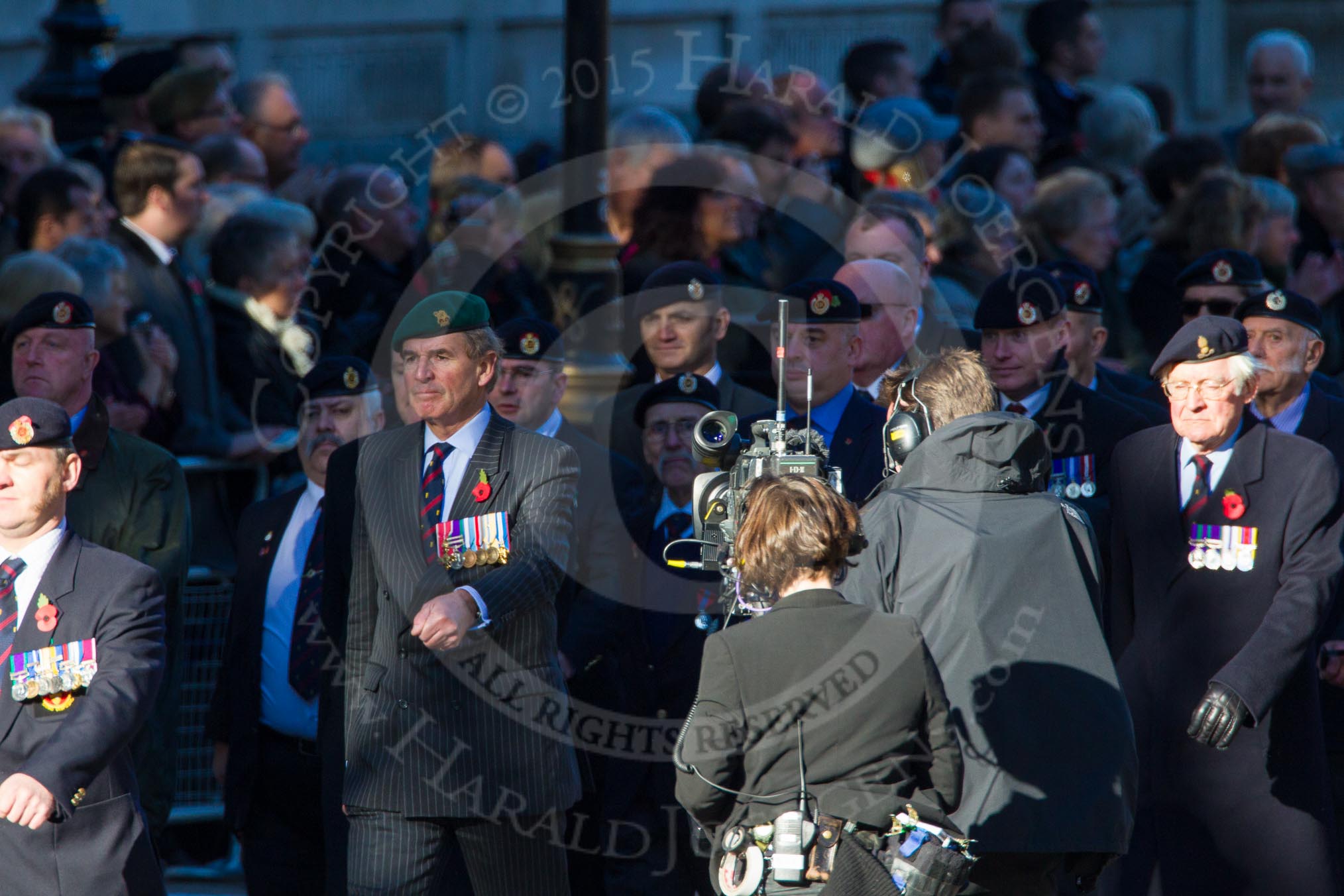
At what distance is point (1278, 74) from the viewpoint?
37.9 ft

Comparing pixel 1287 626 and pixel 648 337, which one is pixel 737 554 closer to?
pixel 1287 626

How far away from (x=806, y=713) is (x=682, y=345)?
339 centimetres

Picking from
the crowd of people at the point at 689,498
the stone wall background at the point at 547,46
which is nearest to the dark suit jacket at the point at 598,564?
the crowd of people at the point at 689,498

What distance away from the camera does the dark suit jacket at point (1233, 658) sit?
6227mm

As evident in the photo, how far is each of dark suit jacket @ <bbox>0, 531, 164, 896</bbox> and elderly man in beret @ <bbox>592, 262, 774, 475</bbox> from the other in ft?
8.68

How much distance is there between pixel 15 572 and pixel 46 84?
7198mm

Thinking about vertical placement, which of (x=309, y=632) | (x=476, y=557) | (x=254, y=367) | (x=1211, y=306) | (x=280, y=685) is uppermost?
(x=1211, y=306)

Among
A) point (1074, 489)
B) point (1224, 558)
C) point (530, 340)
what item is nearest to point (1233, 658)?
point (1224, 558)

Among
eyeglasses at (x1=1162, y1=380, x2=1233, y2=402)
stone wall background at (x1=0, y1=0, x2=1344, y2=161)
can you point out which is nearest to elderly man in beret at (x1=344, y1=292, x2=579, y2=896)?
eyeglasses at (x1=1162, y1=380, x2=1233, y2=402)

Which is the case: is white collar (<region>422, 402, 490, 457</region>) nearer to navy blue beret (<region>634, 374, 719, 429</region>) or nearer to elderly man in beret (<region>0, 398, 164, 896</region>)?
elderly man in beret (<region>0, 398, 164, 896</region>)

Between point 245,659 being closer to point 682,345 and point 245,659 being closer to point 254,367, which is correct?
point 682,345

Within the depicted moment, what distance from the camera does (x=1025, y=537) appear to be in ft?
17.0

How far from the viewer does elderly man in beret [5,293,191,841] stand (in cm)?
671

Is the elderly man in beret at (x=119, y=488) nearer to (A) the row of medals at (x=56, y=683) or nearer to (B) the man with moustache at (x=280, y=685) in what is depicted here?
(B) the man with moustache at (x=280, y=685)
